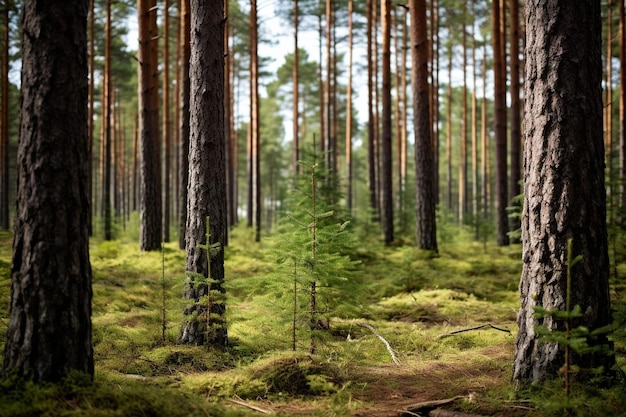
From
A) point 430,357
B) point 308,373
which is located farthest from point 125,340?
point 430,357

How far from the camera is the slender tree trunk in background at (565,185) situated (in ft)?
12.8

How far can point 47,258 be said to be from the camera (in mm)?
3324

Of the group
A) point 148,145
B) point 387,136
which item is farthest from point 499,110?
point 148,145

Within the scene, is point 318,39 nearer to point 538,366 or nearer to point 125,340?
point 125,340

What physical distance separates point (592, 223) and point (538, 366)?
1313mm

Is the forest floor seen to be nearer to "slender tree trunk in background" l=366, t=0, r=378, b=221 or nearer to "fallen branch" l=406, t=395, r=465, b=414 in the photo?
"fallen branch" l=406, t=395, r=465, b=414

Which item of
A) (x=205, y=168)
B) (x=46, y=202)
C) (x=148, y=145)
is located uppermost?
(x=148, y=145)

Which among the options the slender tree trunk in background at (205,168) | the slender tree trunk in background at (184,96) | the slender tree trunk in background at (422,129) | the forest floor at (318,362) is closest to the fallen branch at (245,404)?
the forest floor at (318,362)

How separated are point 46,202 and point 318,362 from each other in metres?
2.88

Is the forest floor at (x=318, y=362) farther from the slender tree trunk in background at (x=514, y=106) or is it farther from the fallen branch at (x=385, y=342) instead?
the slender tree trunk in background at (x=514, y=106)

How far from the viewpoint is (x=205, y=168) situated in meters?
5.79

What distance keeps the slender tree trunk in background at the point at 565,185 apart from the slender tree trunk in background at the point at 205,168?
139 inches

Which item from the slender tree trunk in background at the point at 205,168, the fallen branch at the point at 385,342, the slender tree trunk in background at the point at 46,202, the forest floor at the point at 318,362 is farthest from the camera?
the slender tree trunk in background at the point at 205,168

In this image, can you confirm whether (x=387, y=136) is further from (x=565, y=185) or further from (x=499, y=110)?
(x=565, y=185)
